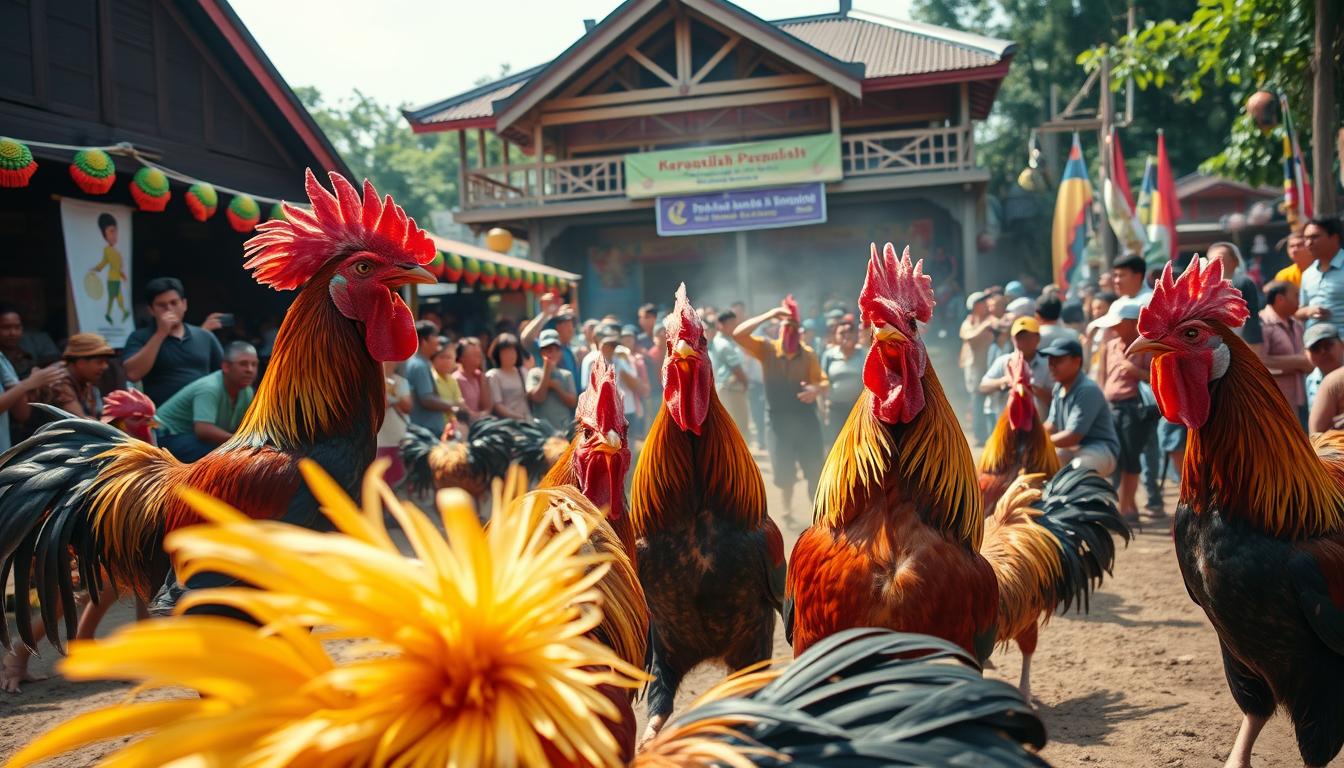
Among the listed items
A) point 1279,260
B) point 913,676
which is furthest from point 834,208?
point 913,676

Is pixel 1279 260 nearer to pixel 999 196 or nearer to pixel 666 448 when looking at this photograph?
pixel 999 196

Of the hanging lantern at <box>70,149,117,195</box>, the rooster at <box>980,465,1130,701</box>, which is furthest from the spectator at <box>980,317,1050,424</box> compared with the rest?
the hanging lantern at <box>70,149,117,195</box>

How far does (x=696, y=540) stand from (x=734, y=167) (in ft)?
57.5

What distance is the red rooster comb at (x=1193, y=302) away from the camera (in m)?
3.11

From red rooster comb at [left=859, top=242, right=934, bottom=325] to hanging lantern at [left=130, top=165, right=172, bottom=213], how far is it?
699cm

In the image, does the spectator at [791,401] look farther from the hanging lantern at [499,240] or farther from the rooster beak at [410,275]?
the hanging lantern at [499,240]

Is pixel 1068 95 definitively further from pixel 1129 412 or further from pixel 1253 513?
pixel 1253 513

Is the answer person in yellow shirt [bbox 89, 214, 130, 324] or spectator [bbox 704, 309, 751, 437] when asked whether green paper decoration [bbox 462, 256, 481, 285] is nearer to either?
spectator [bbox 704, 309, 751, 437]

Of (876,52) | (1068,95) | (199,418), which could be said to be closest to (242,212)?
(199,418)

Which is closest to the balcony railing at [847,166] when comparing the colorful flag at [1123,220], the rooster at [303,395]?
the colorful flag at [1123,220]

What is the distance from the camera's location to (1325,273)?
6.25 metres

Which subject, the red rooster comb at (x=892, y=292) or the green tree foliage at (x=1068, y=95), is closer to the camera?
the red rooster comb at (x=892, y=292)

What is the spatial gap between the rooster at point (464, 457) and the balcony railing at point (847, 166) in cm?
1334

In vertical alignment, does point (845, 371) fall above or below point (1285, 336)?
below
